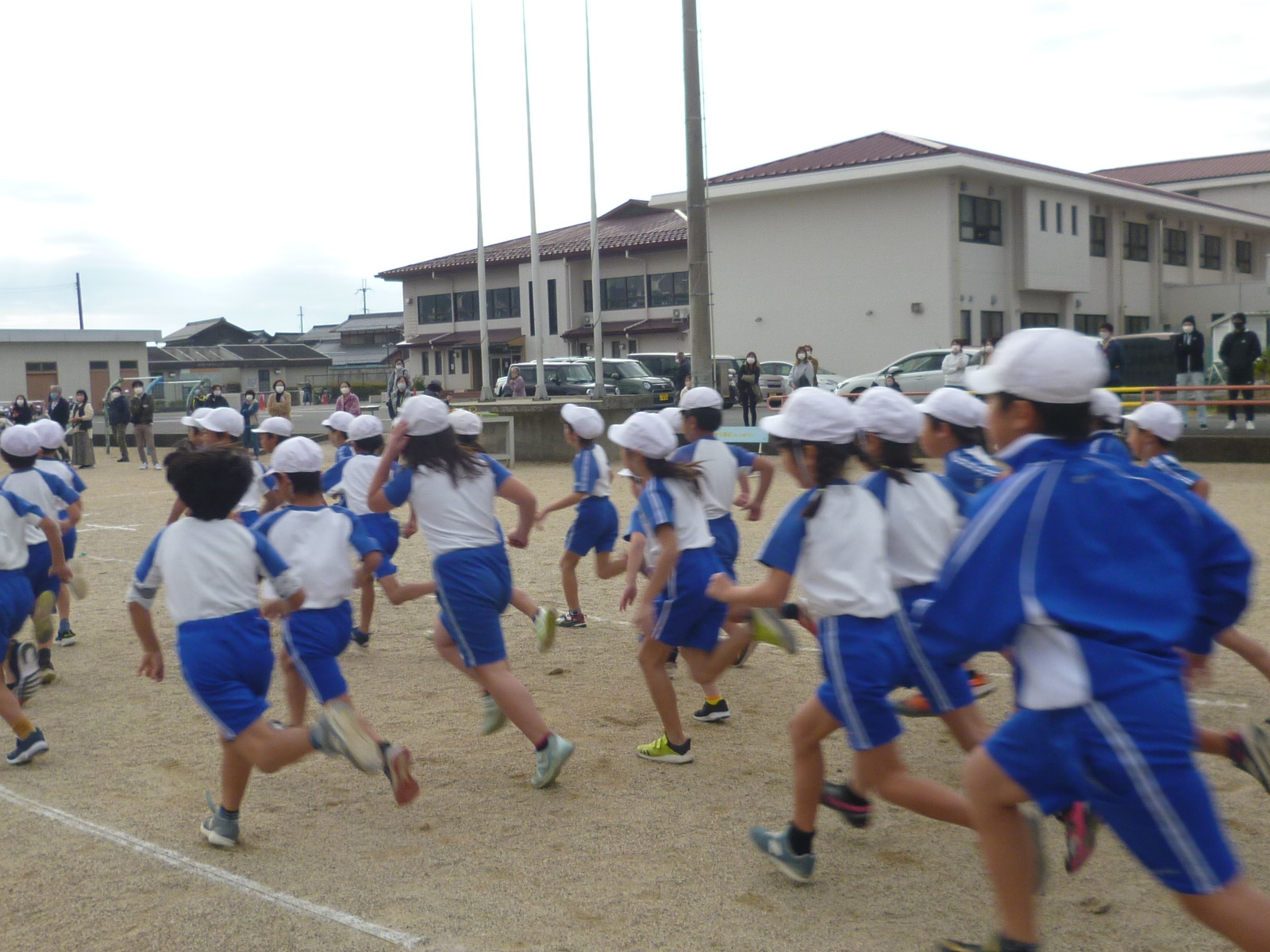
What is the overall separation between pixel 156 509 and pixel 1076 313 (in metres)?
27.6

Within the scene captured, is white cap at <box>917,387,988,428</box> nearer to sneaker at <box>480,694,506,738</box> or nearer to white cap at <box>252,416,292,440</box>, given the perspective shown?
sneaker at <box>480,694,506,738</box>

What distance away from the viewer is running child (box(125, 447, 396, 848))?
388 cm

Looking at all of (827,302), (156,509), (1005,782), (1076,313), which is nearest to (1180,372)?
(827,302)

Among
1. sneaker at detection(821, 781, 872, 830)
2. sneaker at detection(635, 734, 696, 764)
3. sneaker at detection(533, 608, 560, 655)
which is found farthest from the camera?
sneaker at detection(533, 608, 560, 655)

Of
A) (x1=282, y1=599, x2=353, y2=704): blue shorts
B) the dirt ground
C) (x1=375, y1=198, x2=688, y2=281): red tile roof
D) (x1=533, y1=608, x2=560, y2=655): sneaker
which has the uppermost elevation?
(x1=375, y1=198, x2=688, y2=281): red tile roof

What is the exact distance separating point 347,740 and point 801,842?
63.4 inches

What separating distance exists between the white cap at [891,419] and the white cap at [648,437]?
45.7 inches

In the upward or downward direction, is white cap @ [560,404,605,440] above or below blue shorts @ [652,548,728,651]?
above

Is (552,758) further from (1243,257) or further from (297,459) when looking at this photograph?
(1243,257)

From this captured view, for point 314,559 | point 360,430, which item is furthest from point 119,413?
point 314,559

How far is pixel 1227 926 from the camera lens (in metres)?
2.23

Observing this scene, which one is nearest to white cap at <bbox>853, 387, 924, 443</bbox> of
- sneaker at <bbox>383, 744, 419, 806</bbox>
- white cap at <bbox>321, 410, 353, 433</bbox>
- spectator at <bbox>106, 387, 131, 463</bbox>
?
sneaker at <bbox>383, 744, 419, 806</bbox>

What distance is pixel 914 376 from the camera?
909 inches

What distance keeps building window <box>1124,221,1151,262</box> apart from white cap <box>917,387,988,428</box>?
3440 cm
